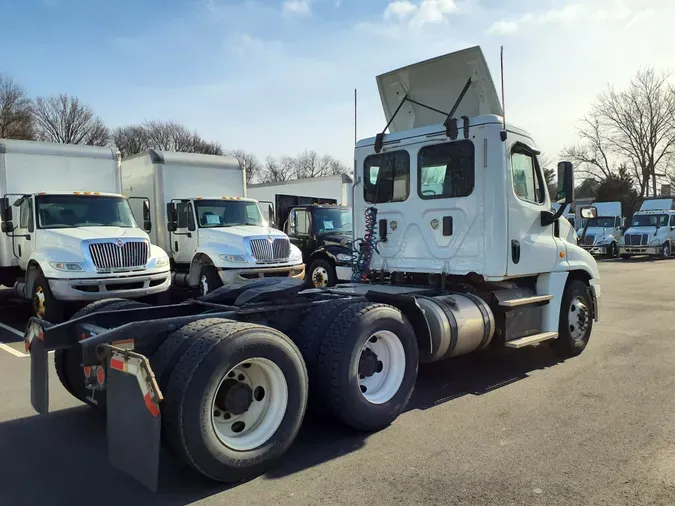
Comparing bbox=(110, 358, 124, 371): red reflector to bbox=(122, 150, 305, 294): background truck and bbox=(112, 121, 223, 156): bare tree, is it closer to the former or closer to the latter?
bbox=(122, 150, 305, 294): background truck

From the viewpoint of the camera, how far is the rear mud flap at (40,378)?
4.14 m

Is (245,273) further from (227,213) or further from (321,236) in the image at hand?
(321,236)

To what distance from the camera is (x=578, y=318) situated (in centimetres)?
728

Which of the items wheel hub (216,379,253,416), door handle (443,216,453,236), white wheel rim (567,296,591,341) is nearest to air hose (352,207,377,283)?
door handle (443,216,453,236)

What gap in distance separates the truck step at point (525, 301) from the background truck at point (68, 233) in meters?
6.44

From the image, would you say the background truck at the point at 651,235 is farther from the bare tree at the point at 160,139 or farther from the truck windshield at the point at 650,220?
the bare tree at the point at 160,139

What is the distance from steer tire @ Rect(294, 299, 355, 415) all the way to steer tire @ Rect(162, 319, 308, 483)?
338mm

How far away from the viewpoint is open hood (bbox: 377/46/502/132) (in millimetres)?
6680

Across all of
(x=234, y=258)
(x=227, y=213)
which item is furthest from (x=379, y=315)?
(x=227, y=213)

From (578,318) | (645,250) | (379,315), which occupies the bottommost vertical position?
(645,250)

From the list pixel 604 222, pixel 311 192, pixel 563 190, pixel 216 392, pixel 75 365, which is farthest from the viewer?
pixel 604 222

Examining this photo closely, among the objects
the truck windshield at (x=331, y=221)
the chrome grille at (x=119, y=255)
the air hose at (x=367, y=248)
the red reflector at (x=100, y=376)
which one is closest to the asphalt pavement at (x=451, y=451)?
the red reflector at (x=100, y=376)

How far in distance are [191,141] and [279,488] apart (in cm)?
7118

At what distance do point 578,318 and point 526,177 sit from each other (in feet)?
6.71
